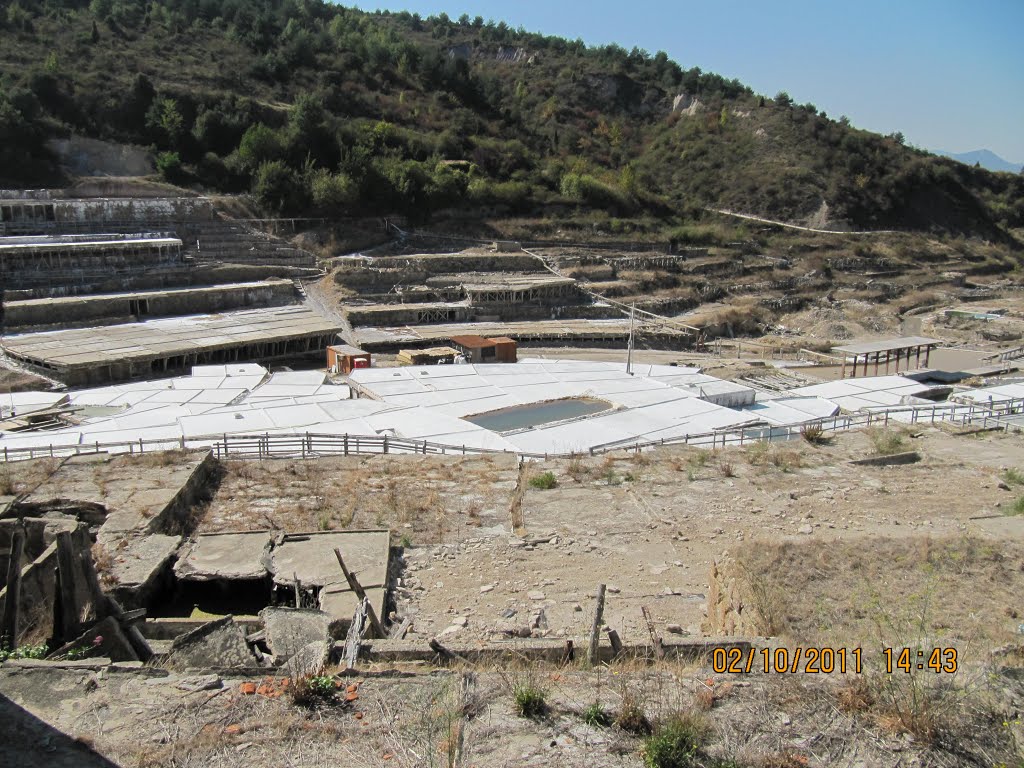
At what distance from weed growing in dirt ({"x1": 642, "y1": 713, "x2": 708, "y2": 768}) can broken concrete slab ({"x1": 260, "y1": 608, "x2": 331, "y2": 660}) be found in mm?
3377

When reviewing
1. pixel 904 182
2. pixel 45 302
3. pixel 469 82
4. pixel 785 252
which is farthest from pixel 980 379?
pixel 469 82

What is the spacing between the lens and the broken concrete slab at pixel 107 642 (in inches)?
284

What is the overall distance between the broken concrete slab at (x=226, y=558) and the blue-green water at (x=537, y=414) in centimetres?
1105

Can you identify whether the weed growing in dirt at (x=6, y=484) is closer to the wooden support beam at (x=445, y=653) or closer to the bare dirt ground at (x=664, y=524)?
the bare dirt ground at (x=664, y=524)

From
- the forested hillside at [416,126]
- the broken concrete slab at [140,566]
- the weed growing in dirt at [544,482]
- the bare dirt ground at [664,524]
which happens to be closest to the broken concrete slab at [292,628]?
the bare dirt ground at [664,524]

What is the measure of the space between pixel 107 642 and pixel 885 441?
586 inches

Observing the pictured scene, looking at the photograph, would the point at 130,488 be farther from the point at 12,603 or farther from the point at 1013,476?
the point at 1013,476

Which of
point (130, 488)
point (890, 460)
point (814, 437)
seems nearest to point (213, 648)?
point (130, 488)

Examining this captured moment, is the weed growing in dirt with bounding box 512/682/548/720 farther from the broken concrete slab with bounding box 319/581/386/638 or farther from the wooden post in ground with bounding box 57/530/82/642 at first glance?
the wooden post in ground with bounding box 57/530/82/642

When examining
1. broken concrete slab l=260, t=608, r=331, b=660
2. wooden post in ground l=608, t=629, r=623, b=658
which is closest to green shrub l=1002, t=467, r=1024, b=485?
wooden post in ground l=608, t=629, r=623, b=658

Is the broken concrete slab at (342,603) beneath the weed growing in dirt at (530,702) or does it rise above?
beneath

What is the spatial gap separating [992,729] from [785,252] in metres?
57.8

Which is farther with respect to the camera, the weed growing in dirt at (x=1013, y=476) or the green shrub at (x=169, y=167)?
the green shrub at (x=169, y=167)

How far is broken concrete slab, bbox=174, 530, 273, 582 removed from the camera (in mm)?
9641
